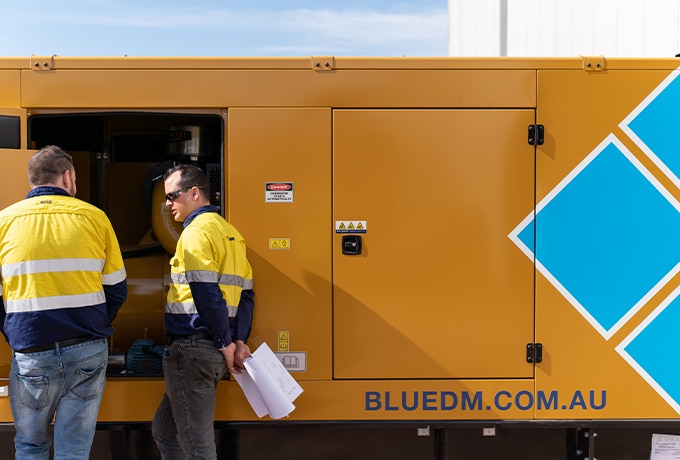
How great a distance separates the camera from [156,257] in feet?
11.8

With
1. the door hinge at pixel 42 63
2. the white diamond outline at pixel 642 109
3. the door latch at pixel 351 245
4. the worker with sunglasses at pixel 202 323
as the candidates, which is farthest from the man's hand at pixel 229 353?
the white diamond outline at pixel 642 109

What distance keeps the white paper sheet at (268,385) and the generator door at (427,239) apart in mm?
288

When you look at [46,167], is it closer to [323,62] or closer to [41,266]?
[41,266]

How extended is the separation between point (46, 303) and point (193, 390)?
722mm

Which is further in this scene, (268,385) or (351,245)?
(351,245)

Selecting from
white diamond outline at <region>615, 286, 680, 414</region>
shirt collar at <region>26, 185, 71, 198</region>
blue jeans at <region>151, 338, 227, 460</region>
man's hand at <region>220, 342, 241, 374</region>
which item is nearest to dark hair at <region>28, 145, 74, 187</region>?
shirt collar at <region>26, 185, 71, 198</region>

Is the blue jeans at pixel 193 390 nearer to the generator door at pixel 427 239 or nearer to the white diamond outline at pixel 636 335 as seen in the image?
the generator door at pixel 427 239

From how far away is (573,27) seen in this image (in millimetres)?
5973

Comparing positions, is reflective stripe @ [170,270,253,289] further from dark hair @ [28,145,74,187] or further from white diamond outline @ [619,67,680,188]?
white diamond outline @ [619,67,680,188]

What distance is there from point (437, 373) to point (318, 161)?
Answer: 3.95 feet

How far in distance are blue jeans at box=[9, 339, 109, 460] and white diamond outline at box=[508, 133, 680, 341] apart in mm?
2036

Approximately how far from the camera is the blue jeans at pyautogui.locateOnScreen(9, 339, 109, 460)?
242 cm

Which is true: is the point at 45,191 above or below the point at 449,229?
above

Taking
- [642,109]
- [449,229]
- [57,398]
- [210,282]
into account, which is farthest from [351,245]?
[642,109]
